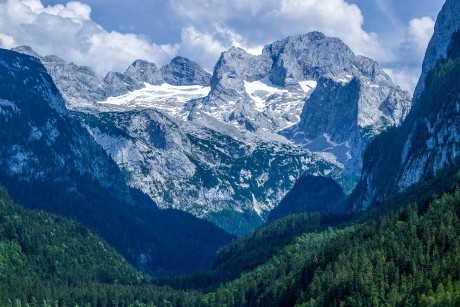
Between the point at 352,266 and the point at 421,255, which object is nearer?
the point at 421,255

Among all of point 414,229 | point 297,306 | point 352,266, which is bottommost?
point 297,306

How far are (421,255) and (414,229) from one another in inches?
718

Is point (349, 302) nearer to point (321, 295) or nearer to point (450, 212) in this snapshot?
point (321, 295)

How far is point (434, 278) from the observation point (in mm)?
167500

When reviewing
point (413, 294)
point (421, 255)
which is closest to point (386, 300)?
point (413, 294)

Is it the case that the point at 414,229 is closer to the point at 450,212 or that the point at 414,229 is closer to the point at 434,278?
the point at 450,212

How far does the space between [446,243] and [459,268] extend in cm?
1948

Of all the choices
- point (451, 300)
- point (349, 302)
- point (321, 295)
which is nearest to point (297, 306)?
point (321, 295)

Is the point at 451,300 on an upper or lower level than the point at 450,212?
lower

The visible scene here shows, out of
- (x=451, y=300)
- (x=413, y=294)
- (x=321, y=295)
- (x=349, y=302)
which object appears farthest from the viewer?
(x=321, y=295)

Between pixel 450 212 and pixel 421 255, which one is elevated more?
pixel 450 212

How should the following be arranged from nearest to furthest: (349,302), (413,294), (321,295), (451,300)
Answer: (451,300)
(413,294)
(349,302)
(321,295)

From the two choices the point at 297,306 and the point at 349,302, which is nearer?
the point at 349,302

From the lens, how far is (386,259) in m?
193
